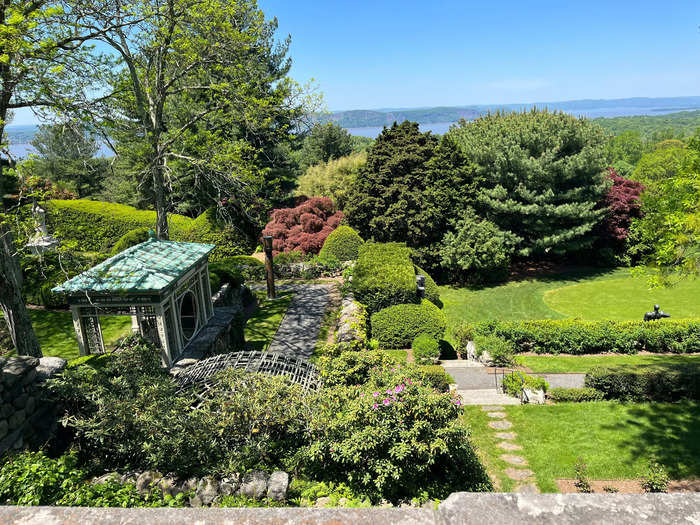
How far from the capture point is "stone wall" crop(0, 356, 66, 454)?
6.80 metres

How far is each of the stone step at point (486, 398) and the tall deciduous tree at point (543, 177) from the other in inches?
615

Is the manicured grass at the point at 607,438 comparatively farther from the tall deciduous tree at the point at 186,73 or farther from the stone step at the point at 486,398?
the tall deciduous tree at the point at 186,73

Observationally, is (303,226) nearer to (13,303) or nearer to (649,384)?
(13,303)

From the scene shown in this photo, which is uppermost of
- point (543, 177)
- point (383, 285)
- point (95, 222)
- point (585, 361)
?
point (543, 177)

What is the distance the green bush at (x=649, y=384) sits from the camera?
1112cm

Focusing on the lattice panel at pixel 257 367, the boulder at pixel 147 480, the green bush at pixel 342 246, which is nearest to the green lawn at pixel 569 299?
the green bush at pixel 342 246

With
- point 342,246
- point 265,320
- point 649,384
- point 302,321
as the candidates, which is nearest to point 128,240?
point 265,320

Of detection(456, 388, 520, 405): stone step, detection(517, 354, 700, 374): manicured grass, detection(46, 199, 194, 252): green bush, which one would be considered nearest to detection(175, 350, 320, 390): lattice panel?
detection(456, 388, 520, 405): stone step

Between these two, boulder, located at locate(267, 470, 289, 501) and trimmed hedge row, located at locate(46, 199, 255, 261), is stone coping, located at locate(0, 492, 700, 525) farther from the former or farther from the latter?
trimmed hedge row, located at locate(46, 199, 255, 261)

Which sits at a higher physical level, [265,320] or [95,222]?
[95,222]

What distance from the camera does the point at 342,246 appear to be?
24484 millimetres

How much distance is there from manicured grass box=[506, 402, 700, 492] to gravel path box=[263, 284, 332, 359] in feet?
21.2

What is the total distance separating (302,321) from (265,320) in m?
1.52

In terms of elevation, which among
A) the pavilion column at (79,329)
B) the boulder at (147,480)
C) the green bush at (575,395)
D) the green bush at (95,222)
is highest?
the green bush at (95,222)
